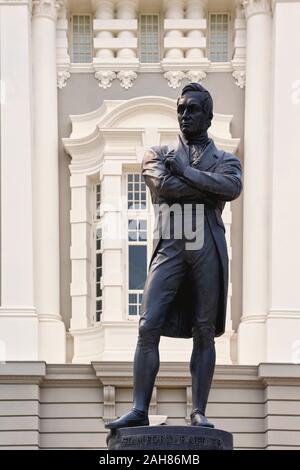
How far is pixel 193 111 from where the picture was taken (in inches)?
591

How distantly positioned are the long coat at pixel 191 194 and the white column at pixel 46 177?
551 inches

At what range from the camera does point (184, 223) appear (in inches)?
576

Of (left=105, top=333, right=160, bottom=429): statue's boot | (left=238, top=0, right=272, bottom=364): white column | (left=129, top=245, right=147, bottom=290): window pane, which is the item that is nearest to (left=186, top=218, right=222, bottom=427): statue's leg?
(left=105, top=333, right=160, bottom=429): statue's boot

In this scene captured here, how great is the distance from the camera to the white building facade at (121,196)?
2809 centimetres

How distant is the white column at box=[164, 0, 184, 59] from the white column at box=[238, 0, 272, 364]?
1.07 m

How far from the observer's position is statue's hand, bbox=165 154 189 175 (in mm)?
14664

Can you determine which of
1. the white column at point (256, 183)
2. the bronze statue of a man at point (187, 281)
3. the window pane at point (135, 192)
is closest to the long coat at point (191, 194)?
the bronze statue of a man at point (187, 281)

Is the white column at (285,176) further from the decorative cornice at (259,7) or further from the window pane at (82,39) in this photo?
the window pane at (82,39)

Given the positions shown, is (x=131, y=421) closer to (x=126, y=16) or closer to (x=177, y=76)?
(x=177, y=76)

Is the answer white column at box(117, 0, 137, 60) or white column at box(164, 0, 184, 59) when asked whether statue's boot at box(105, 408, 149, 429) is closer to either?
white column at box(117, 0, 137, 60)
